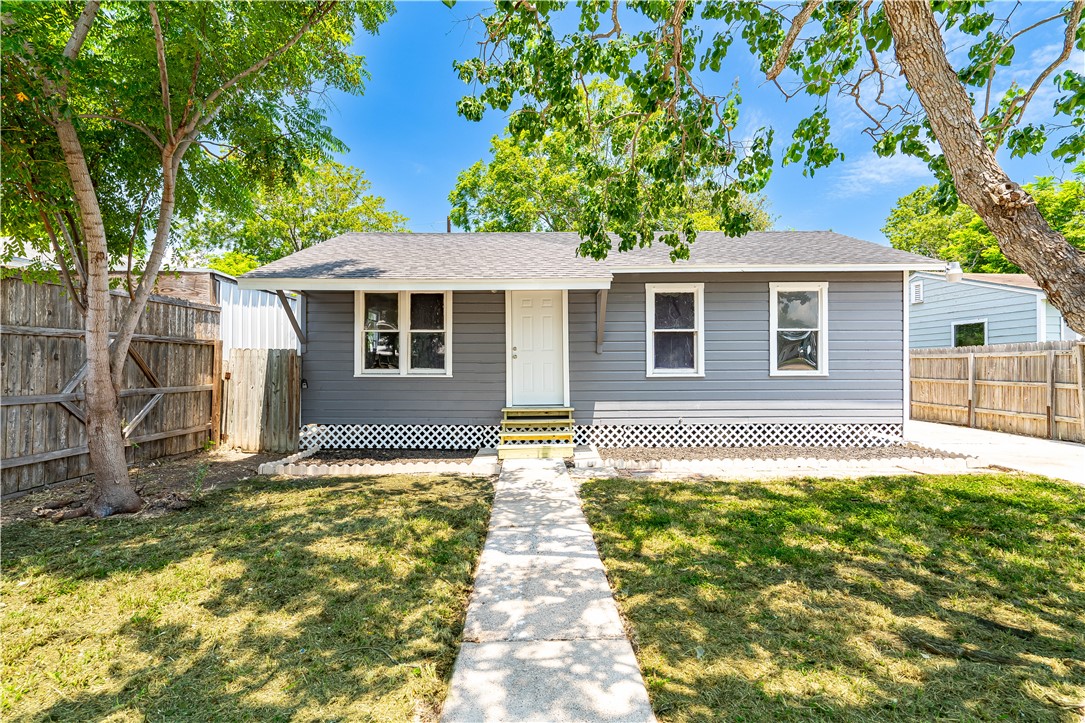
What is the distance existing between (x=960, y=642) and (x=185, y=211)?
818 cm

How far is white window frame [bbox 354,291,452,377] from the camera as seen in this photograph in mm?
7953

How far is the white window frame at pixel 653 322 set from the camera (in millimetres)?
8062

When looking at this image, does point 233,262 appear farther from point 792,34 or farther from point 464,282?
point 792,34

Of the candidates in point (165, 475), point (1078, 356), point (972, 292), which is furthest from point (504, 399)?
point (972, 292)

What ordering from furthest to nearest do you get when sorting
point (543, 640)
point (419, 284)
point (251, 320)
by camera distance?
point (251, 320) < point (419, 284) < point (543, 640)

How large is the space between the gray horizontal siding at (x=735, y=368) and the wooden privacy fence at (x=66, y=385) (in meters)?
6.20

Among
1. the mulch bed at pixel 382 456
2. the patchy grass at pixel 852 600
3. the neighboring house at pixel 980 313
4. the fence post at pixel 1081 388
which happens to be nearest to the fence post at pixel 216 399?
the mulch bed at pixel 382 456

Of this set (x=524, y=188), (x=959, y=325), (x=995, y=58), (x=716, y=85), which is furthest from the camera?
(x=524, y=188)

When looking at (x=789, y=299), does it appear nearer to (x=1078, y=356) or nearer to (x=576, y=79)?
(x=1078, y=356)

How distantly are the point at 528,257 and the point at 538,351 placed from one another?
5.73ft

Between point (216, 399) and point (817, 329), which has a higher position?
point (817, 329)

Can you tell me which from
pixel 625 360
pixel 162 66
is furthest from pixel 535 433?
pixel 162 66

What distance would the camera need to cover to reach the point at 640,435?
8.06 meters

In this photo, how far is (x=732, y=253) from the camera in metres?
8.34
